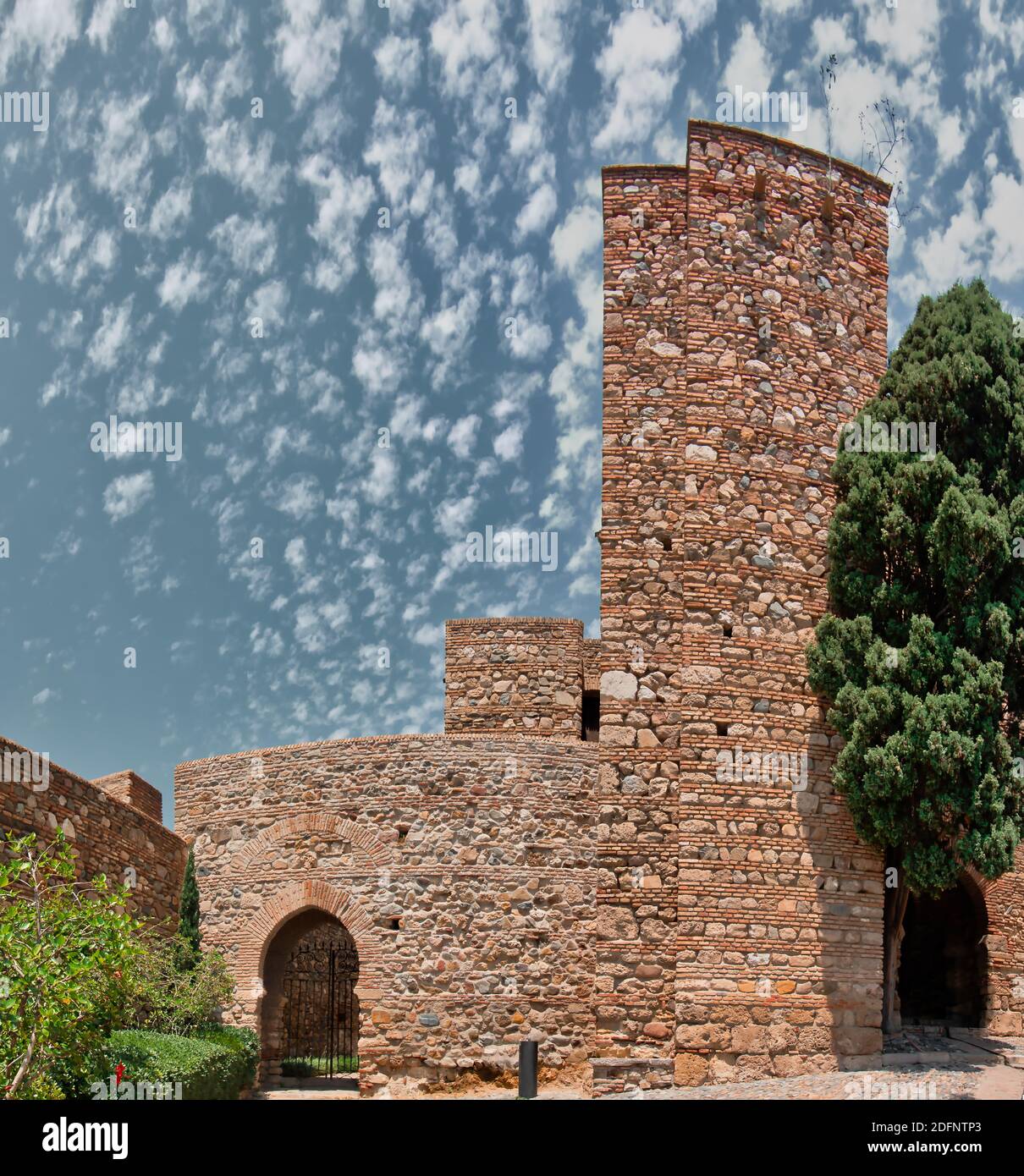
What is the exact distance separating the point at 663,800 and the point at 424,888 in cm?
371

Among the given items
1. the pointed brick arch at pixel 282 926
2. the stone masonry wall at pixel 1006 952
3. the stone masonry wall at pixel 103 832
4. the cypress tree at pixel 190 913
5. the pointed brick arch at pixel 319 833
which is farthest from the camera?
the stone masonry wall at pixel 1006 952

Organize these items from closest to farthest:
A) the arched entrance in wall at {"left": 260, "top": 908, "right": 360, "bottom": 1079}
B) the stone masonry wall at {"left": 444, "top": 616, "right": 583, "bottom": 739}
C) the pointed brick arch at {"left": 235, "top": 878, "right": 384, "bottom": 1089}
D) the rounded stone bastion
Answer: the rounded stone bastion, the pointed brick arch at {"left": 235, "top": 878, "right": 384, "bottom": 1089}, the arched entrance in wall at {"left": 260, "top": 908, "right": 360, "bottom": 1079}, the stone masonry wall at {"left": 444, "top": 616, "right": 583, "bottom": 739}

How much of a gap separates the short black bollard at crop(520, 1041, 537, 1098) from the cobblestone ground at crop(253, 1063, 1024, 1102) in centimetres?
156

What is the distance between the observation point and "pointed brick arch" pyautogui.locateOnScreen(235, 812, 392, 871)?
16102 millimetres

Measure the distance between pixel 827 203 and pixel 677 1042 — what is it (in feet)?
31.7

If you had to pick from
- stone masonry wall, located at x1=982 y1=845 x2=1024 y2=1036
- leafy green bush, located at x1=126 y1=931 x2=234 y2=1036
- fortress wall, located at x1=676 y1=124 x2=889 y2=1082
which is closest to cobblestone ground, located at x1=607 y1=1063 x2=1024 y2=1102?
fortress wall, located at x1=676 y1=124 x2=889 y2=1082

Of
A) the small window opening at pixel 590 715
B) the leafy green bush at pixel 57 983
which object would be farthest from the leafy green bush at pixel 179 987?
the small window opening at pixel 590 715

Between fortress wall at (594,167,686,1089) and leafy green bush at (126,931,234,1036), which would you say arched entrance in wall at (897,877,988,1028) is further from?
leafy green bush at (126,931,234,1036)

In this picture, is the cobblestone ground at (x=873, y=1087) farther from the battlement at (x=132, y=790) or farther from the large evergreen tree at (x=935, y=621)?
the battlement at (x=132, y=790)

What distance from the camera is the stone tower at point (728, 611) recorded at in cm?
1303

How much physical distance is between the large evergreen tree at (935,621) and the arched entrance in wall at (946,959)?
142 inches

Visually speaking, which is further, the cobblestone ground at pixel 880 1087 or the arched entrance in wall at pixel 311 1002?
the arched entrance in wall at pixel 311 1002
